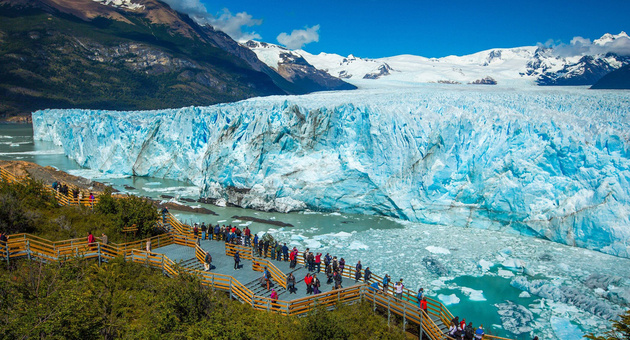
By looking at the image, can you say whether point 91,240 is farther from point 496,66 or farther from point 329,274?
point 496,66

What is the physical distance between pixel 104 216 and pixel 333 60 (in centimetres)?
17056

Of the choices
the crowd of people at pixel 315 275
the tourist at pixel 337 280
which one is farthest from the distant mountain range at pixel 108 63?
the tourist at pixel 337 280

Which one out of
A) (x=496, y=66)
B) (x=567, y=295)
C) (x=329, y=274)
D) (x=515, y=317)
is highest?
(x=496, y=66)

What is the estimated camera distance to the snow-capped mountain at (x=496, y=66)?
9056cm

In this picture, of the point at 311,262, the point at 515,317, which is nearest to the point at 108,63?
the point at 311,262

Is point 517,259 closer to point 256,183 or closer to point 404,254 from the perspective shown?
point 404,254

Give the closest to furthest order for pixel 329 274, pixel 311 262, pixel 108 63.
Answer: pixel 329 274 → pixel 311 262 → pixel 108 63

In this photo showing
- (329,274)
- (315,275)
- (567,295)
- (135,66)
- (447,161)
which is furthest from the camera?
(135,66)

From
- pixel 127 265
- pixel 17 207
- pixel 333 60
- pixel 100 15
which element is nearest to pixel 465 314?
pixel 127 265

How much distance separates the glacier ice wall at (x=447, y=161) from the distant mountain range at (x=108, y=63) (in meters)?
62.9

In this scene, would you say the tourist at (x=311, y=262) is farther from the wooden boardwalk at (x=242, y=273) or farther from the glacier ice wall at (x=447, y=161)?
the glacier ice wall at (x=447, y=161)

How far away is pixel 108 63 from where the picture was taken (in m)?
88.3

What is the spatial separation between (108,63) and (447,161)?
8953 cm

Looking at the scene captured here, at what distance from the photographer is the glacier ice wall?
15461 millimetres
